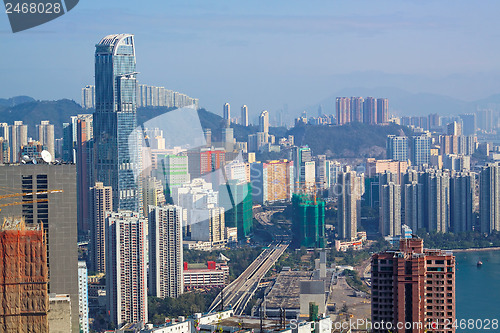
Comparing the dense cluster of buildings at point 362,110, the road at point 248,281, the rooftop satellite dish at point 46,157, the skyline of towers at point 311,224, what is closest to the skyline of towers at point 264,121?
the dense cluster of buildings at point 362,110

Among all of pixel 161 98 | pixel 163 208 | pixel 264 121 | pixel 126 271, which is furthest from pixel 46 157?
pixel 264 121

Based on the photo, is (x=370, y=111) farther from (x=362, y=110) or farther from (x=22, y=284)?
(x=22, y=284)

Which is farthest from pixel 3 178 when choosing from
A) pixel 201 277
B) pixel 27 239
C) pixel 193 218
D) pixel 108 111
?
pixel 108 111

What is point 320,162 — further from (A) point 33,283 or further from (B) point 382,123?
(A) point 33,283

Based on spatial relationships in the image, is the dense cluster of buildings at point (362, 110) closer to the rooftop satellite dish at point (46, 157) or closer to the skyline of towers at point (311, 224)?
the skyline of towers at point (311, 224)

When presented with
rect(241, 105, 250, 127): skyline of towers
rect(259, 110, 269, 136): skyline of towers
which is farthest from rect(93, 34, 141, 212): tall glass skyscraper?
rect(259, 110, 269, 136): skyline of towers

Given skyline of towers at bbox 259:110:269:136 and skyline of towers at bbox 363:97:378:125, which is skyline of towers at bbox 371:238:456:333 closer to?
skyline of towers at bbox 259:110:269:136
